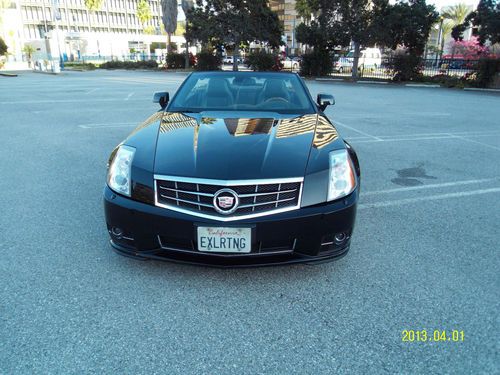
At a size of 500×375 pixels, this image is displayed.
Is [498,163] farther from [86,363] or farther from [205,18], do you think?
[205,18]

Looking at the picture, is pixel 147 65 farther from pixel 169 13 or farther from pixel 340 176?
pixel 340 176

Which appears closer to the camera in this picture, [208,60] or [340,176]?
[340,176]

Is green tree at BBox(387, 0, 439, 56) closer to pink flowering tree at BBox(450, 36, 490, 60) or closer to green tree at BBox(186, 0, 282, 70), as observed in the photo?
pink flowering tree at BBox(450, 36, 490, 60)

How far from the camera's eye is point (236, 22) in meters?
29.8

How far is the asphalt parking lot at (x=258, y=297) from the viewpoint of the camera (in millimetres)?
2129

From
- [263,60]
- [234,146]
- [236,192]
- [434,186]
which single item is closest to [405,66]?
[263,60]

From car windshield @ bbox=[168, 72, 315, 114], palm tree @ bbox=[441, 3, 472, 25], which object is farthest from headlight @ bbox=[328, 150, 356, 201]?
palm tree @ bbox=[441, 3, 472, 25]

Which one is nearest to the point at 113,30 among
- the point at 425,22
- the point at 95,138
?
the point at 425,22

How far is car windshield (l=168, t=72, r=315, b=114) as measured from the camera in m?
4.04

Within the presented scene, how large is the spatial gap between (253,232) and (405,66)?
23260mm

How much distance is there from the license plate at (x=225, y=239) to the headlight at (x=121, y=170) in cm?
64

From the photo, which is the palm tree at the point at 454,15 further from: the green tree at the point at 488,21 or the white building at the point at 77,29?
the green tree at the point at 488,21

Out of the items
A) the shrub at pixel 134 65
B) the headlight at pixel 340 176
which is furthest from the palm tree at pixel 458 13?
the headlight at pixel 340 176

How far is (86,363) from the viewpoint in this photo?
2.07 m
